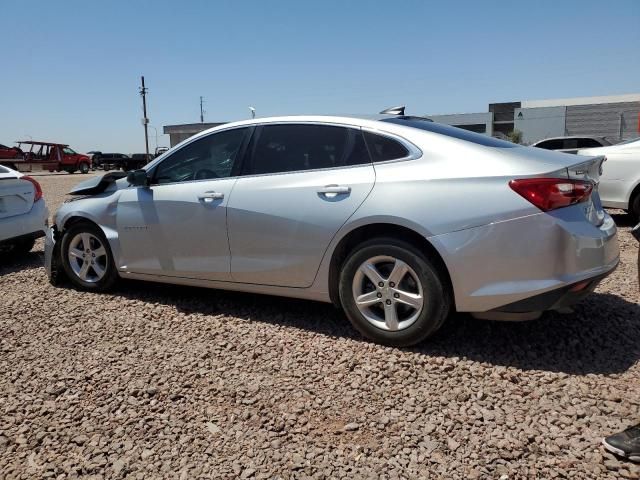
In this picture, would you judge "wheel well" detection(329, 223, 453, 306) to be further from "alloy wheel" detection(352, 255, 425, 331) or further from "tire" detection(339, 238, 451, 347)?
"alloy wheel" detection(352, 255, 425, 331)

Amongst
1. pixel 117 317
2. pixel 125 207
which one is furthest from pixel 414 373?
pixel 125 207

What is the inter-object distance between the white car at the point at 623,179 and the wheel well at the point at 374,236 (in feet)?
18.9

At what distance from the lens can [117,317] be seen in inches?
170

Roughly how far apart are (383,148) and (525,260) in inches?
46.9

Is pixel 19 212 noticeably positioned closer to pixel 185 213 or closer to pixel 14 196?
pixel 14 196

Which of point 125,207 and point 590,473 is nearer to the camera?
point 590,473

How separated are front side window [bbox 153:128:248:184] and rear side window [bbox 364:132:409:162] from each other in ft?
3.71

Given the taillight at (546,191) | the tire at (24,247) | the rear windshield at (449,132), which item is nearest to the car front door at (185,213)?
the rear windshield at (449,132)

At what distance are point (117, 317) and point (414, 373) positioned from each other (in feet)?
8.24

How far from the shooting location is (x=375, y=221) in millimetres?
3418

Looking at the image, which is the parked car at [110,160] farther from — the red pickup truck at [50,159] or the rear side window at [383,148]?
the rear side window at [383,148]

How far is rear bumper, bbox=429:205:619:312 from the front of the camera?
3035 mm

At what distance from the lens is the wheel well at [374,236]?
131 inches

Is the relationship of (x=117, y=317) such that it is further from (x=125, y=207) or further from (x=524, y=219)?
(x=524, y=219)
